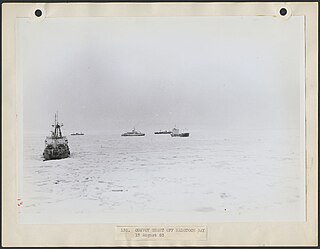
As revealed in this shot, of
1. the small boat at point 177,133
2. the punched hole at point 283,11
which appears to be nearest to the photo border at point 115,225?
the punched hole at point 283,11

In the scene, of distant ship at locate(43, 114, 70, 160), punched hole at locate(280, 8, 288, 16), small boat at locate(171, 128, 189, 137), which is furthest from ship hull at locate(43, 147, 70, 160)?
punched hole at locate(280, 8, 288, 16)

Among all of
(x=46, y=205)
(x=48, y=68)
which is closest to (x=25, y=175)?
(x=46, y=205)

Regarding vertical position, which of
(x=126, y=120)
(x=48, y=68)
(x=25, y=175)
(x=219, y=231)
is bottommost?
(x=219, y=231)

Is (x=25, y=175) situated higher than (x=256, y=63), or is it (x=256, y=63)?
(x=256, y=63)

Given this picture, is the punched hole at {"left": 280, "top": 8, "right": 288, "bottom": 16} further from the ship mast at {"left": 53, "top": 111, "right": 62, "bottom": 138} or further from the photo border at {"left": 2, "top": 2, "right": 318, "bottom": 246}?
the ship mast at {"left": 53, "top": 111, "right": 62, "bottom": 138}

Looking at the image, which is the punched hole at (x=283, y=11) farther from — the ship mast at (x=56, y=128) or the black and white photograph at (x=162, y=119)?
the ship mast at (x=56, y=128)

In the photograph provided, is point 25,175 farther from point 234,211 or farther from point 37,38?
point 234,211

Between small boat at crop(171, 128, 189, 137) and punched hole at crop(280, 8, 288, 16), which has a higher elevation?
punched hole at crop(280, 8, 288, 16)
